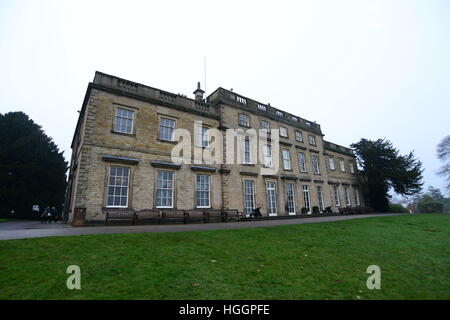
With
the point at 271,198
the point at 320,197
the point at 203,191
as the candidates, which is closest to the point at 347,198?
the point at 320,197

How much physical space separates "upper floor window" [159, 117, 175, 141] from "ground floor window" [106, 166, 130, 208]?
3.59 m

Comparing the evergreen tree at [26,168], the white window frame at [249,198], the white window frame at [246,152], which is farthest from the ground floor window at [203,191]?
the evergreen tree at [26,168]

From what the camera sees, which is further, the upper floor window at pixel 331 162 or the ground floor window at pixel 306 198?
the upper floor window at pixel 331 162

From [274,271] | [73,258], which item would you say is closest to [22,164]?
[73,258]

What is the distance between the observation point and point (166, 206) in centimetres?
1372

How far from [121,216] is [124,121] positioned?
6014 millimetres

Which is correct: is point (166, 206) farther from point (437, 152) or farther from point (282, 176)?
point (437, 152)

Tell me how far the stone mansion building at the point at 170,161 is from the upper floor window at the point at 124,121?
0.06 metres

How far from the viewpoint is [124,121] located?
13.6 m

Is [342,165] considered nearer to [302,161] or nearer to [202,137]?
[302,161]

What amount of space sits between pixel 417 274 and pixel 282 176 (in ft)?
51.7

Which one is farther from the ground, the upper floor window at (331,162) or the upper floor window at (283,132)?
the upper floor window at (283,132)

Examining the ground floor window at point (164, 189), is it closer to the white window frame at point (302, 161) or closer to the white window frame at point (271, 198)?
the white window frame at point (271, 198)

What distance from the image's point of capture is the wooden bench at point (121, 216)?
11.5 metres
